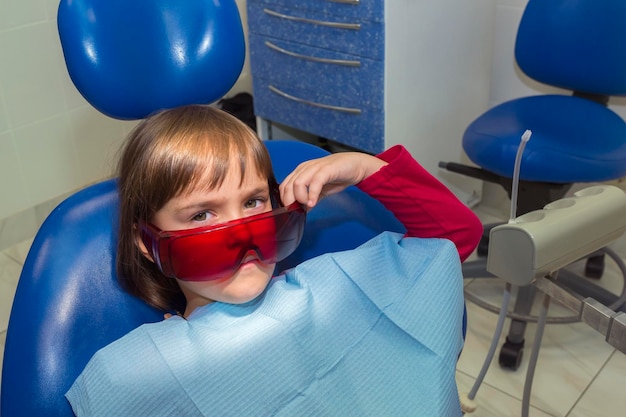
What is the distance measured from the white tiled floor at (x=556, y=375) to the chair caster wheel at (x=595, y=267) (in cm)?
25

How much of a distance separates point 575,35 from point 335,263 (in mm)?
1401

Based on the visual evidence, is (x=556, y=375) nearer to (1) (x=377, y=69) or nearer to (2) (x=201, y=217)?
(1) (x=377, y=69)

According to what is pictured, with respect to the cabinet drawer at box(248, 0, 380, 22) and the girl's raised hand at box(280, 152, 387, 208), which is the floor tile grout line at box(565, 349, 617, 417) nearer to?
the girl's raised hand at box(280, 152, 387, 208)

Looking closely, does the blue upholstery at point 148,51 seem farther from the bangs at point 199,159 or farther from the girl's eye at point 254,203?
the girl's eye at point 254,203

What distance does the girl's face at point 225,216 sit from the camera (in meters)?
1.07

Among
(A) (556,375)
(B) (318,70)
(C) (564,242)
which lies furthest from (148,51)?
(A) (556,375)

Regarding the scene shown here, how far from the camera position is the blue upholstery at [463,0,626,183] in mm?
1909

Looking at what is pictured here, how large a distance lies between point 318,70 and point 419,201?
121cm

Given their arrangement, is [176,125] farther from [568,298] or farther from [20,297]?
[568,298]

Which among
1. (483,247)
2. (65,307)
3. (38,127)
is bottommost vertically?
(483,247)

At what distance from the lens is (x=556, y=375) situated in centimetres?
199

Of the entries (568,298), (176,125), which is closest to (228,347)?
(176,125)

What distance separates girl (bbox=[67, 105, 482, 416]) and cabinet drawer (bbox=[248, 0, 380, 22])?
0.98m

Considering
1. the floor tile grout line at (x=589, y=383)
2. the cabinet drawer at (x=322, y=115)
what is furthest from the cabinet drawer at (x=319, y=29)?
the floor tile grout line at (x=589, y=383)
